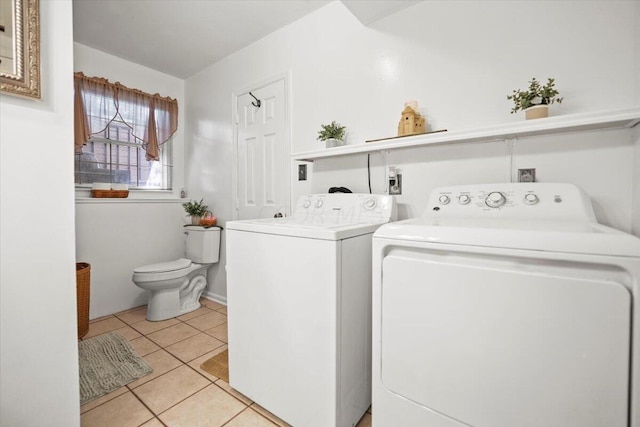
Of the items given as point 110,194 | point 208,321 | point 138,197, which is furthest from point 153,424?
point 138,197

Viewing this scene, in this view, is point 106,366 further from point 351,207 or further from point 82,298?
point 351,207

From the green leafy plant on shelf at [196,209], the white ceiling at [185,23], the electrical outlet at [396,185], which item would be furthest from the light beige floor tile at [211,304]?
the white ceiling at [185,23]

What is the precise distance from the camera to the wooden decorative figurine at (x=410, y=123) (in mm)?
1604

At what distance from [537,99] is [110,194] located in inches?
133

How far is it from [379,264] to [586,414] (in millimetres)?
690

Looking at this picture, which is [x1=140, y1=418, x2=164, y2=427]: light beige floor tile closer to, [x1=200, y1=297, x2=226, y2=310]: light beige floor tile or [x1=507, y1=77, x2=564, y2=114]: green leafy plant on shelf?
[x1=200, y1=297, x2=226, y2=310]: light beige floor tile

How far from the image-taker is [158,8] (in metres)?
2.12

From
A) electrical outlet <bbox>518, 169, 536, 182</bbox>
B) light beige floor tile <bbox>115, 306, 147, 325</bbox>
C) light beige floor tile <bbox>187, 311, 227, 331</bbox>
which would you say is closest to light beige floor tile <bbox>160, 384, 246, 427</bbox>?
light beige floor tile <bbox>187, 311, 227, 331</bbox>

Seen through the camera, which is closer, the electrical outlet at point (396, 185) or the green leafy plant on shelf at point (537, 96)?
the green leafy plant on shelf at point (537, 96)

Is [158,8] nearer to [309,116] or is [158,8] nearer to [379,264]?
[309,116]

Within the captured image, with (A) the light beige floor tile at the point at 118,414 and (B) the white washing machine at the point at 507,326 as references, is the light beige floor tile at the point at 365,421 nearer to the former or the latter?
(B) the white washing machine at the point at 507,326

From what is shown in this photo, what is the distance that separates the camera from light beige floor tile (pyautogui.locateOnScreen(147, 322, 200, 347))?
6.95ft

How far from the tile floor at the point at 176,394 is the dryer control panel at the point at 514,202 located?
3.82 ft

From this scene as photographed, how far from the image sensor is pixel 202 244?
2.77m
